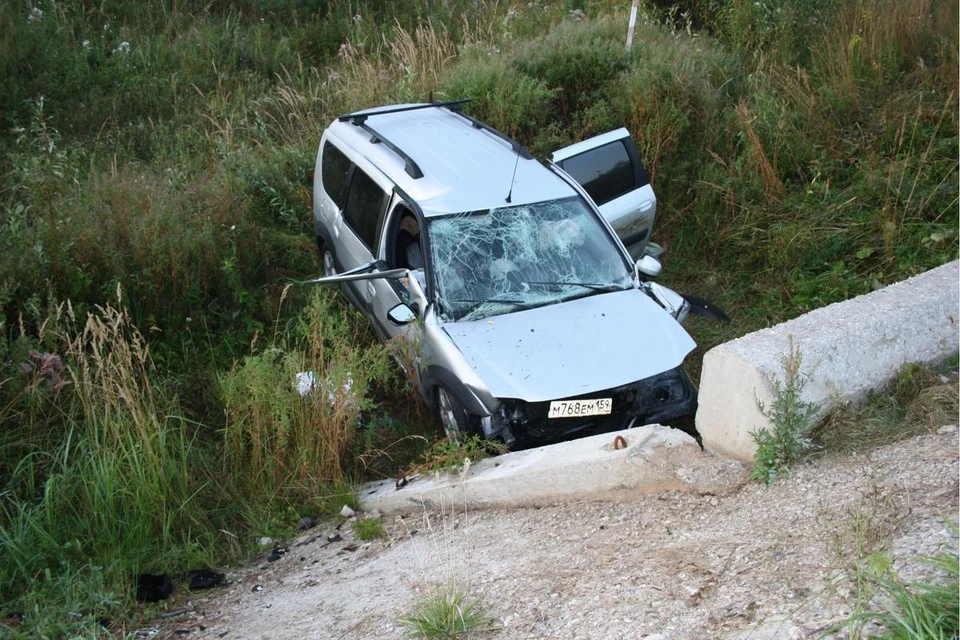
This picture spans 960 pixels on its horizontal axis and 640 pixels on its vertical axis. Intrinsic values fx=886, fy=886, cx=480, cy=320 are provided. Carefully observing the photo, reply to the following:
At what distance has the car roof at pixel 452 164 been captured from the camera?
6.11m

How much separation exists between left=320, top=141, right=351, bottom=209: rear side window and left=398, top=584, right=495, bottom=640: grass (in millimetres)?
4278

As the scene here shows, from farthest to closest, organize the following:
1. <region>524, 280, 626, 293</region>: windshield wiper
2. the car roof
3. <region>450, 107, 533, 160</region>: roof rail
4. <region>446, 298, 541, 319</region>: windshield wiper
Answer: <region>450, 107, 533, 160</region>: roof rail → the car roof → <region>524, 280, 626, 293</region>: windshield wiper → <region>446, 298, 541, 319</region>: windshield wiper

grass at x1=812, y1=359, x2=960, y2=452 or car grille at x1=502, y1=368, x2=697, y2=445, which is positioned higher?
grass at x1=812, y1=359, x2=960, y2=452

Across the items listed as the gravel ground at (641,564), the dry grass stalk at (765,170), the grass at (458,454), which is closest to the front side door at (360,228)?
the grass at (458,454)

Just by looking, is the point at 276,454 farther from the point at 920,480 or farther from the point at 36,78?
the point at 36,78

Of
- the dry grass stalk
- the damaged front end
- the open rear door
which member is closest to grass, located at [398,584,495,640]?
the damaged front end

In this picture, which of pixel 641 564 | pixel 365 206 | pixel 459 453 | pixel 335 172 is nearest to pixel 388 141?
pixel 365 206

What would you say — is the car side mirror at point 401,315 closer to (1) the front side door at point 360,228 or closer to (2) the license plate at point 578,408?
(1) the front side door at point 360,228

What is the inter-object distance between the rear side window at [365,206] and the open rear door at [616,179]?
4.84 feet

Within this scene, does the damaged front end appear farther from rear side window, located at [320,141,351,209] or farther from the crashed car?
rear side window, located at [320,141,351,209]

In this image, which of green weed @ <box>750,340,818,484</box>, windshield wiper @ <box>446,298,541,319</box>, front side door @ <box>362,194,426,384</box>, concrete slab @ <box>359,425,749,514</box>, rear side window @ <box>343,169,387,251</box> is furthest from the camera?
rear side window @ <box>343,169,387,251</box>

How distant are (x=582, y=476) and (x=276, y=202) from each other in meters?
4.85

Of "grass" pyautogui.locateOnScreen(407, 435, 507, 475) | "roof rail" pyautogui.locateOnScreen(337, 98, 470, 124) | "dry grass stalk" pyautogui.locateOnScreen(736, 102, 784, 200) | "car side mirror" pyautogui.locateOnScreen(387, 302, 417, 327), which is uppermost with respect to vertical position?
"roof rail" pyautogui.locateOnScreen(337, 98, 470, 124)

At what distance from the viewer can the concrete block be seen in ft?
13.8
